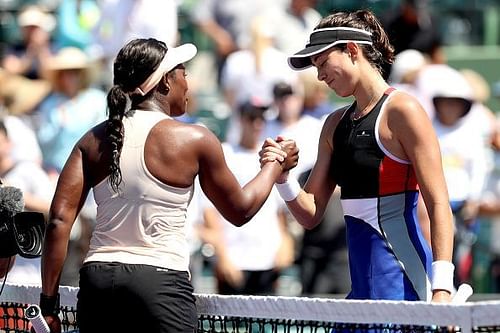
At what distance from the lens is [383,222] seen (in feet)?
16.0

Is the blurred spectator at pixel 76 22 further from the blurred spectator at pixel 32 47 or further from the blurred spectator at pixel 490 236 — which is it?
the blurred spectator at pixel 490 236

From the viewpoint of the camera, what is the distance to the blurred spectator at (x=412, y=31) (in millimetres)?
10891

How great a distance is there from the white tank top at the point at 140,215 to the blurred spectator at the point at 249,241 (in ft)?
14.8

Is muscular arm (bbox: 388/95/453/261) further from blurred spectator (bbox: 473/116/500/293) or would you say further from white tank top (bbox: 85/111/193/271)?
blurred spectator (bbox: 473/116/500/293)

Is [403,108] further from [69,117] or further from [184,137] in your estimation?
[69,117]

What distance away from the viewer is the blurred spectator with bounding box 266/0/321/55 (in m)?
11.1

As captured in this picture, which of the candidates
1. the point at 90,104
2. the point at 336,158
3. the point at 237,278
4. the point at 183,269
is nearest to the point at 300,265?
the point at 237,278

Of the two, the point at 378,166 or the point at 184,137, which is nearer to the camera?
the point at 184,137

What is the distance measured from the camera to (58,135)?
10211mm

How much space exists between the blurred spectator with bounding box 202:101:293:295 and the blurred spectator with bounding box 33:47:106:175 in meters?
1.55

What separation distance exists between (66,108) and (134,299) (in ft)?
20.0

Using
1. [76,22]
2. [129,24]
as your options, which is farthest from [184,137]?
[76,22]

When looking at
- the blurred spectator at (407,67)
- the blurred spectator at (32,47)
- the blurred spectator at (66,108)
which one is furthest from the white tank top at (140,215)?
the blurred spectator at (32,47)

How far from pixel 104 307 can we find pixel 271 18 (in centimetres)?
691
